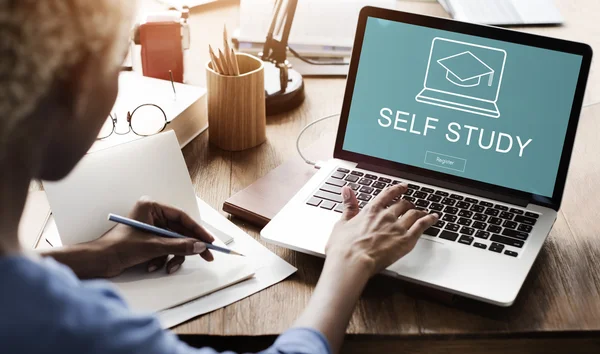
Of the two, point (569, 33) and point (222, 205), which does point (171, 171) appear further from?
point (569, 33)

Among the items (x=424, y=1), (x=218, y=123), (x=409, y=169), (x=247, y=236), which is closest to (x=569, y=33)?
(x=424, y=1)

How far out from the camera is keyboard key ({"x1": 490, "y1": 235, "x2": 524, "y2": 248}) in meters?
1.00

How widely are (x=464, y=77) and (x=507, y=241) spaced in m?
0.28

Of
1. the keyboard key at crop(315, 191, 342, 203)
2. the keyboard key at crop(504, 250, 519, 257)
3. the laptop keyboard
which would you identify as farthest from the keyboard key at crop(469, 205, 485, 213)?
the keyboard key at crop(315, 191, 342, 203)

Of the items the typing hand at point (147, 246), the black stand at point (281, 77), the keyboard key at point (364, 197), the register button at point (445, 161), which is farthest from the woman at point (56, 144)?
the black stand at point (281, 77)

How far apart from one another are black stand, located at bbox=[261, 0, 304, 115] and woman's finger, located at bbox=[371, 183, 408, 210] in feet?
1.48

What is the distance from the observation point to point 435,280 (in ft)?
3.07

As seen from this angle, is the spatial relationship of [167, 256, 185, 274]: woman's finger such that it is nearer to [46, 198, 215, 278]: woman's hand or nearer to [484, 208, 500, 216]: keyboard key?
[46, 198, 215, 278]: woman's hand

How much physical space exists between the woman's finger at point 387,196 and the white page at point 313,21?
0.69 m

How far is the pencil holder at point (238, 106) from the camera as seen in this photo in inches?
49.5

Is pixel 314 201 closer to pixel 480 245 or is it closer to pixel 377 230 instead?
pixel 377 230

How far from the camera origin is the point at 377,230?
977 mm

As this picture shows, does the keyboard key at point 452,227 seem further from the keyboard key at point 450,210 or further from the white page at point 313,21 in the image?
the white page at point 313,21

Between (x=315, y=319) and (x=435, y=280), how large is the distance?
196mm
